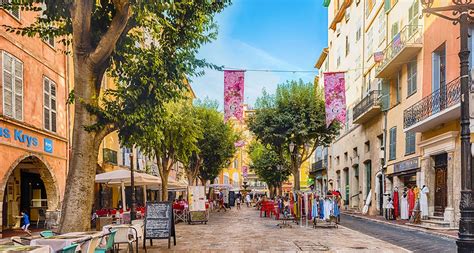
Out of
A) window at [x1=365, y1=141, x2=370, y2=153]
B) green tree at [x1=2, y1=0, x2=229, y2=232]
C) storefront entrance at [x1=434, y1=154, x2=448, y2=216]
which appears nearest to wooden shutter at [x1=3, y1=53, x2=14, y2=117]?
green tree at [x1=2, y1=0, x2=229, y2=232]

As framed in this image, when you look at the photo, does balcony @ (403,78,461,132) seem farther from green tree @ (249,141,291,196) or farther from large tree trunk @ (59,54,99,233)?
green tree @ (249,141,291,196)

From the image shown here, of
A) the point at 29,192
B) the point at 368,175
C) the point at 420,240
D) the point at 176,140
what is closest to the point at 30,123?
the point at 29,192

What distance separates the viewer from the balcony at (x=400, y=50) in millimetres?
23328

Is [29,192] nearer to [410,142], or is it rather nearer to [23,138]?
[23,138]

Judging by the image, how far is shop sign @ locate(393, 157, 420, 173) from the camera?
23.6 m

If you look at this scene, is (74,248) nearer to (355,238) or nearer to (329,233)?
(355,238)

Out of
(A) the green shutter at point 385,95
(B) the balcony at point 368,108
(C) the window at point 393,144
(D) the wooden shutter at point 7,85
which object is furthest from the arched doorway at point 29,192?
(B) the balcony at point 368,108

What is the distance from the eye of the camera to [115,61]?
37.6ft

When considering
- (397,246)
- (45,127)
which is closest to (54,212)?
(45,127)

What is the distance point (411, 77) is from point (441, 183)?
6.10 m

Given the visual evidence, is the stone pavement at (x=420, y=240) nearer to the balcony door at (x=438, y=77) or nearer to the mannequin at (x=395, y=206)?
the balcony door at (x=438, y=77)

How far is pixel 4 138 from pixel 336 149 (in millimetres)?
33642

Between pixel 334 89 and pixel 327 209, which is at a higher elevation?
A: pixel 334 89

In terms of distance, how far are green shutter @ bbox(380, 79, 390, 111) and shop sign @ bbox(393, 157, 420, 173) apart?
12.4ft
